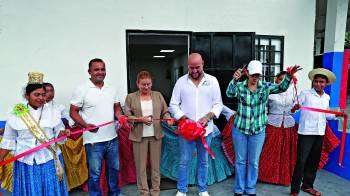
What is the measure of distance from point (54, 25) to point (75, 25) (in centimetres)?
31

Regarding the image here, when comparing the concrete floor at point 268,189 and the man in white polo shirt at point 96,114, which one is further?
the concrete floor at point 268,189

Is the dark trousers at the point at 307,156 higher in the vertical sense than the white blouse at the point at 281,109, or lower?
lower

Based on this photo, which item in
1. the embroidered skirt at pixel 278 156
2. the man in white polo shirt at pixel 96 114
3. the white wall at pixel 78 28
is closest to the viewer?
the man in white polo shirt at pixel 96 114

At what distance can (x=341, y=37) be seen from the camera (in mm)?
4781

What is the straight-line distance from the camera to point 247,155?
3.07 metres

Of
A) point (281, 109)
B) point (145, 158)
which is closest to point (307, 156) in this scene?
point (281, 109)

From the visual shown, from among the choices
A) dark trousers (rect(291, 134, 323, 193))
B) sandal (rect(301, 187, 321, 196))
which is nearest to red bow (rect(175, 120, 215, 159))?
dark trousers (rect(291, 134, 323, 193))

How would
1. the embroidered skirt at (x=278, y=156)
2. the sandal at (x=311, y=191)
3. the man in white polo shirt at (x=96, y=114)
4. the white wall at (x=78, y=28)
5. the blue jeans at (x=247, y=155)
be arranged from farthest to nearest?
the white wall at (x=78, y=28)
the embroidered skirt at (x=278, y=156)
the sandal at (x=311, y=191)
the blue jeans at (x=247, y=155)
the man in white polo shirt at (x=96, y=114)

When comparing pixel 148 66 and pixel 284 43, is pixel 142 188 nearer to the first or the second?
pixel 284 43

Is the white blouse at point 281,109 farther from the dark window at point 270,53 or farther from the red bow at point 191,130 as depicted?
the dark window at point 270,53

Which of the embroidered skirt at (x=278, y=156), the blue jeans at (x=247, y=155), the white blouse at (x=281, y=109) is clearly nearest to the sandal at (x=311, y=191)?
the embroidered skirt at (x=278, y=156)

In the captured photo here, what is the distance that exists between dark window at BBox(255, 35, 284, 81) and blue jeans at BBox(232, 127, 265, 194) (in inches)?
99.7

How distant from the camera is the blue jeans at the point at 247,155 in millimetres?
2932

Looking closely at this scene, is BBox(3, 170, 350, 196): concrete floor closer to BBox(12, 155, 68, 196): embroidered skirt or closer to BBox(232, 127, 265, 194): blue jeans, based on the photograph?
BBox(232, 127, 265, 194): blue jeans
